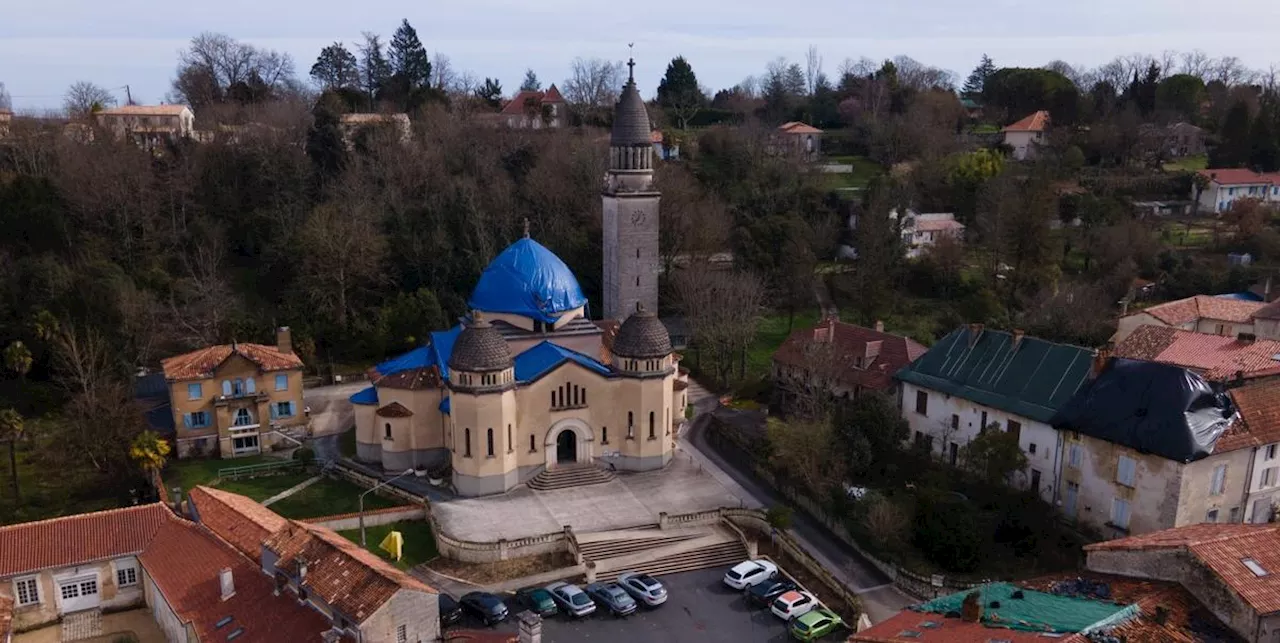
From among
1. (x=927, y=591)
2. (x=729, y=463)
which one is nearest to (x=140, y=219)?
(x=729, y=463)

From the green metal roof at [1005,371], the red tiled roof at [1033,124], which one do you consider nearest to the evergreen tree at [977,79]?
the red tiled roof at [1033,124]

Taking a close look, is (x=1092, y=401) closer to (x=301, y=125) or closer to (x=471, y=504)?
(x=471, y=504)

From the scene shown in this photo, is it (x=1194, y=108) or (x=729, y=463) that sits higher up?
(x=1194, y=108)

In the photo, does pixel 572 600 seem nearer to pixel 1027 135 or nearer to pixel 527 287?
pixel 527 287

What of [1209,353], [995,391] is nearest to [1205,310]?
[1209,353]

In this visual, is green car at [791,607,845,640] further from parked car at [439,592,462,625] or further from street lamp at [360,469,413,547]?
street lamp at [360,469,413,547]
